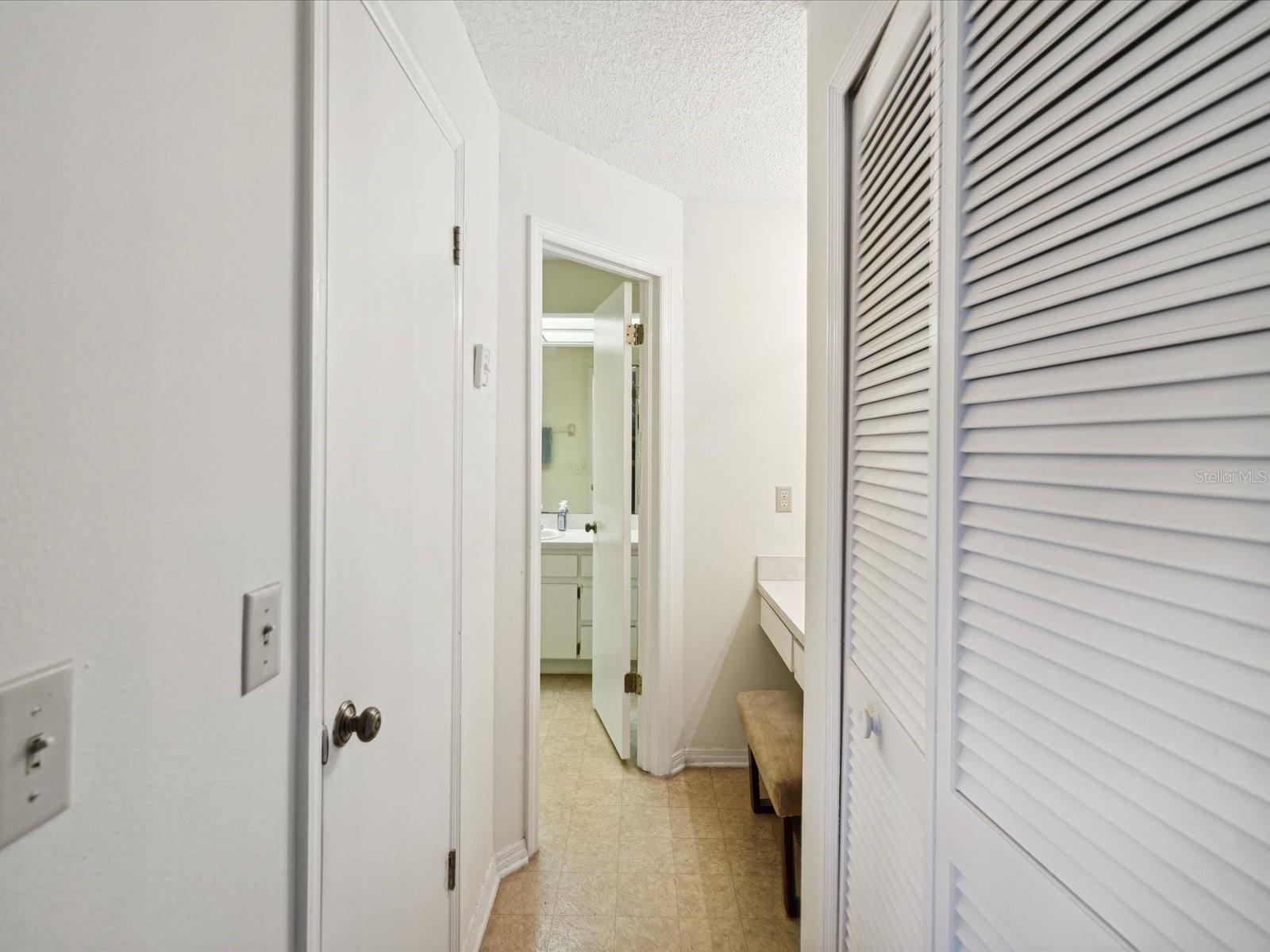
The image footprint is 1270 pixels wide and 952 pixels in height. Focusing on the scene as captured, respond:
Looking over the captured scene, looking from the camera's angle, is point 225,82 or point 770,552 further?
point 770,552

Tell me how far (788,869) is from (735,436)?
166cm

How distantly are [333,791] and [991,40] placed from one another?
4.45 ft

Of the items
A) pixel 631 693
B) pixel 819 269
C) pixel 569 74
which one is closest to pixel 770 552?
pixel 631 693

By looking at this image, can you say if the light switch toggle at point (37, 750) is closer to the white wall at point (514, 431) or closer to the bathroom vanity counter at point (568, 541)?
the white wall at point (514, 431)

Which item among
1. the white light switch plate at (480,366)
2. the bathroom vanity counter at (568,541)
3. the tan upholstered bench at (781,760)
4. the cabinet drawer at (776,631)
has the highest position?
the white light switch plate at (480,366)

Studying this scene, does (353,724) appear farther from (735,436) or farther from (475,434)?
(735,436)

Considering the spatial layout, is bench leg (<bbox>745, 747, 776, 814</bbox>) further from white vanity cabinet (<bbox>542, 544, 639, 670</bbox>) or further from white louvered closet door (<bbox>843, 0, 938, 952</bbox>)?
white vanity cabinet (<bbox>542, 544, 639, 670</bbox>)

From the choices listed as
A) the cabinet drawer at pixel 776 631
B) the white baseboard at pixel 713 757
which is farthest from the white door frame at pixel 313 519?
the white baseboard at pixel 713 757

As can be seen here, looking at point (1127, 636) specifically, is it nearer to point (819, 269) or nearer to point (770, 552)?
point (819, 269)

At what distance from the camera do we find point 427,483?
1.36 metres

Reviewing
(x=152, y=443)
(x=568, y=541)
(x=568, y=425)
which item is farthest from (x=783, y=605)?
(x=568, y=425)

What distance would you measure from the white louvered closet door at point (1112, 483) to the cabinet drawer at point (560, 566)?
2987 mm

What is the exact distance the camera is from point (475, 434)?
68.1 inches

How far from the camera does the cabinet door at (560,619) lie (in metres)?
3.67
